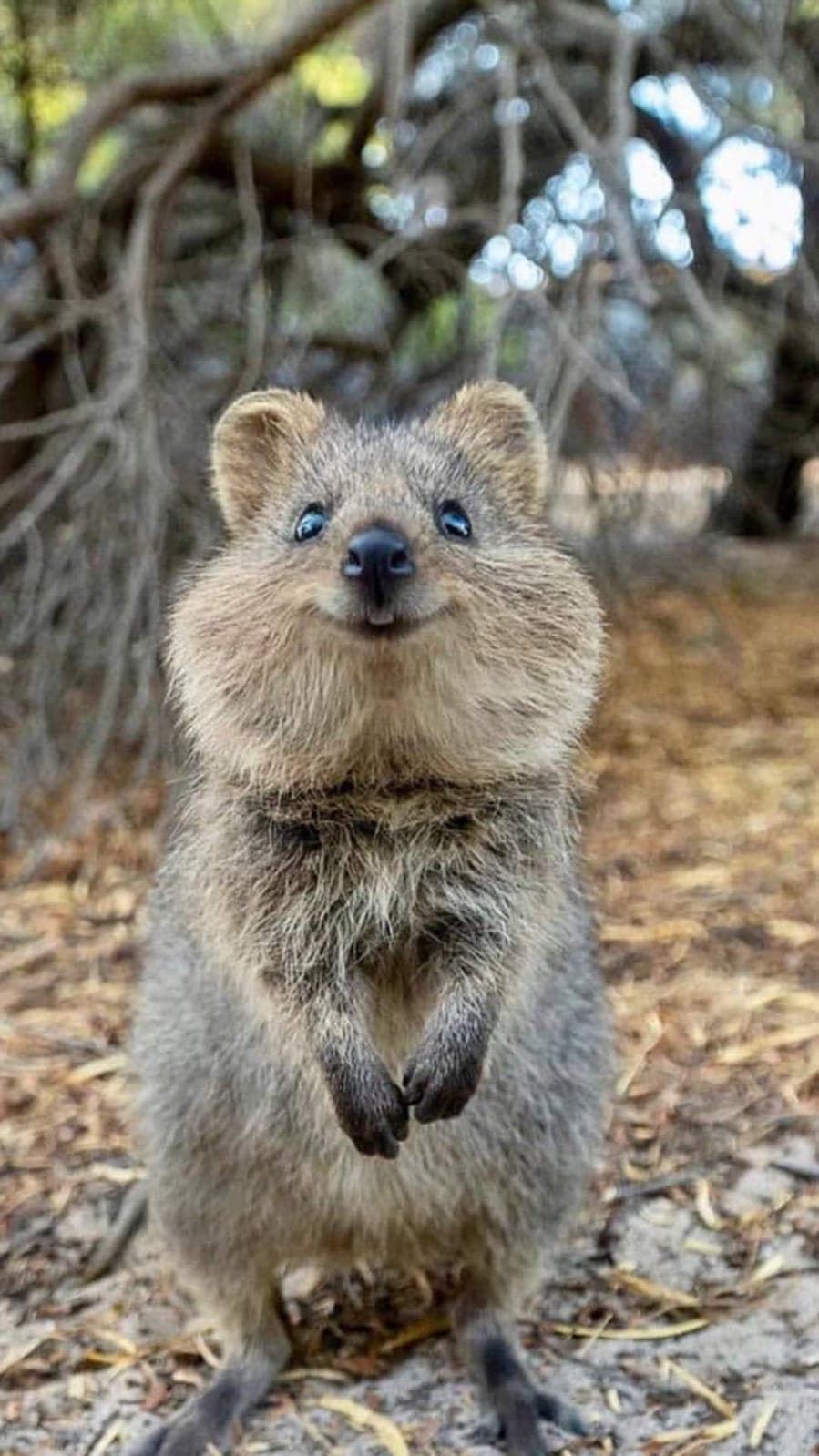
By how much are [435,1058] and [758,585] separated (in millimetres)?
8512

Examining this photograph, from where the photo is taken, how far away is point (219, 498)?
10.2ft

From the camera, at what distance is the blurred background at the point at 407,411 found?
131 inches

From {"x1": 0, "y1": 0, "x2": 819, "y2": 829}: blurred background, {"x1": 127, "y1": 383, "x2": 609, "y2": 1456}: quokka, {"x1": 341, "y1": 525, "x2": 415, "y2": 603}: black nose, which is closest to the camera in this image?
{"x1": 341, "y1": 525, "x2": 415, "y2": 603}: black nose

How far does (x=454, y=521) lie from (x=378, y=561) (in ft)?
1.46

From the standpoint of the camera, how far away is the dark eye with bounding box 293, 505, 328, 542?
275cm

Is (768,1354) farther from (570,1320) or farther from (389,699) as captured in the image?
(389,699)

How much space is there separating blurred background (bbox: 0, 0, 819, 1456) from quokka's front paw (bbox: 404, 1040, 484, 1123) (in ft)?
2.39

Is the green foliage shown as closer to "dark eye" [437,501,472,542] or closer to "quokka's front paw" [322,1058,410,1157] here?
"dark eye" [437,501,472,542]

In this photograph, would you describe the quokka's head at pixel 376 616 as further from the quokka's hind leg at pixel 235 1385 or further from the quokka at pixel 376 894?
the quokka's hind leg at pixel 235 1385

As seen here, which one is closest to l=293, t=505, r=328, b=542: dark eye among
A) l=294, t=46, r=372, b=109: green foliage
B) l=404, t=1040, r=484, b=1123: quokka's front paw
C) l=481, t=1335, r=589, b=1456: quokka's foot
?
l=404, t=1040, r=484, b=1123: quokka's front paw

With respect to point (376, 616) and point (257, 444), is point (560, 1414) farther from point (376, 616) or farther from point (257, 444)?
point (257, 444)

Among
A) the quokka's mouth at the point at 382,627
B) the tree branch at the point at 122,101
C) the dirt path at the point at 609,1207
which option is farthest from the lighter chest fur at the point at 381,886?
the tree branch at the point at 122,101

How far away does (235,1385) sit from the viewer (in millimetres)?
3133

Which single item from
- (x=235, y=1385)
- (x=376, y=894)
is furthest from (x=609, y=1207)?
(x=376, y=894)
